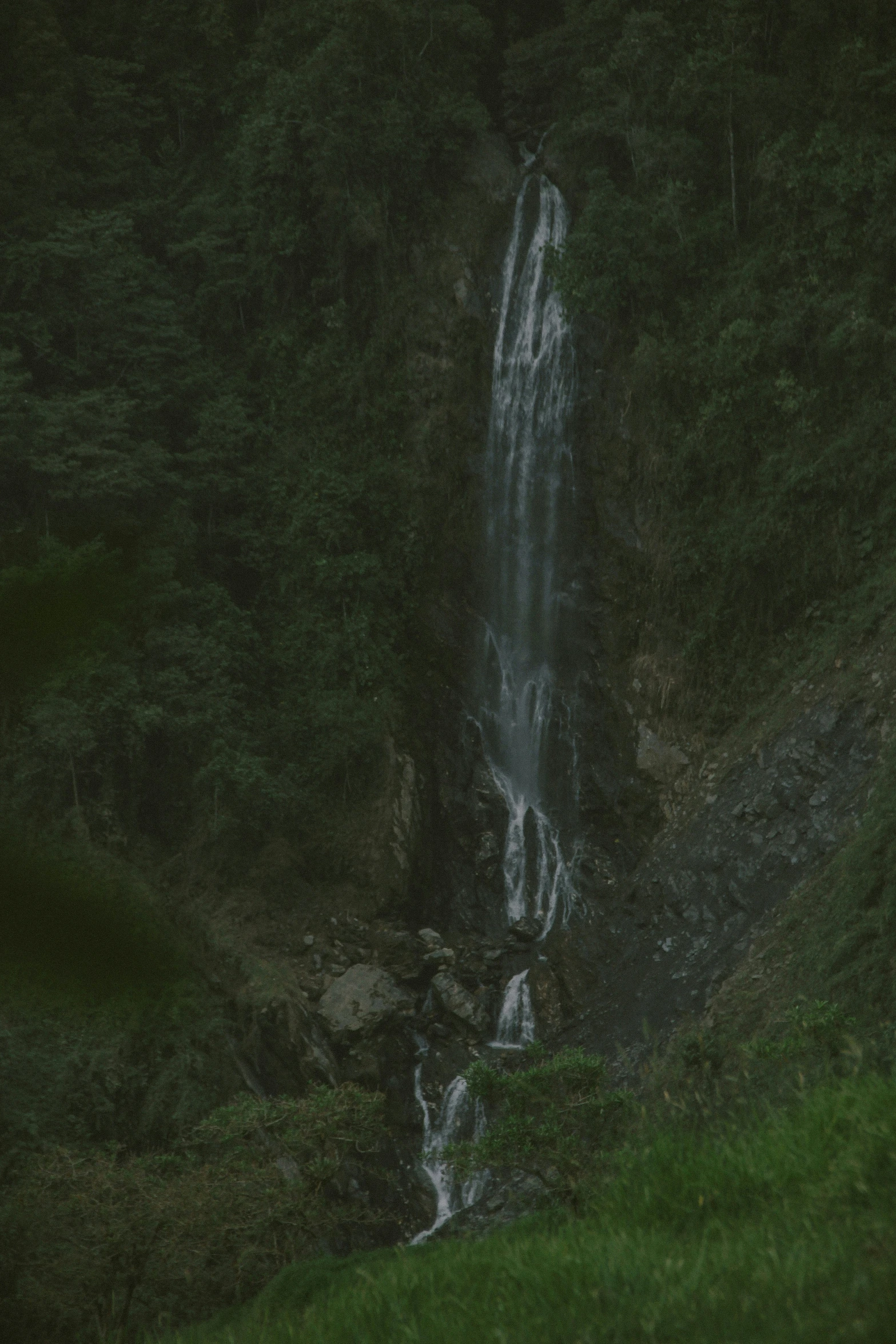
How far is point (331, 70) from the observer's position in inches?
701

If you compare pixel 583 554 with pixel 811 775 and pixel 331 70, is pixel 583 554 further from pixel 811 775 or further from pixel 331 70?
pixel 331 70

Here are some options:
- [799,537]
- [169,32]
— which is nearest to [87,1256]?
[799,537]

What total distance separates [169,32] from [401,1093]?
16.8 meters

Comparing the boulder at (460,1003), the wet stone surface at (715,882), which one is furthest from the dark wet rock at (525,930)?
the boulder at (460,1003)

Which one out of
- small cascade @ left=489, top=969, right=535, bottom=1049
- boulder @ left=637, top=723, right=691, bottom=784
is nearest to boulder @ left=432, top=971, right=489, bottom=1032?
small cascade @ left=489, top=969, right=535, bottom=1049

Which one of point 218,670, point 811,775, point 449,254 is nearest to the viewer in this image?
point 811,775

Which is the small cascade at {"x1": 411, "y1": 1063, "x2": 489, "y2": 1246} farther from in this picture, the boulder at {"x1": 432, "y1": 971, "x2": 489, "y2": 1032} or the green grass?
the green grass

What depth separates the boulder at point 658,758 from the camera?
51.4 feet

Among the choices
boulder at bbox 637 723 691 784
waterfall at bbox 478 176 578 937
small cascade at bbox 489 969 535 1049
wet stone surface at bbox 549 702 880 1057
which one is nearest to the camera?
wet stone surface at bbox 549 702 880 1057

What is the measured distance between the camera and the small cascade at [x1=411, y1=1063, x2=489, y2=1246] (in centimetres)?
1245

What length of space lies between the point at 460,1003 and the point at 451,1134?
1486 millimetres

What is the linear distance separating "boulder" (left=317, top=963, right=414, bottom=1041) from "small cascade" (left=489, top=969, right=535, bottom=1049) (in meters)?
1.06

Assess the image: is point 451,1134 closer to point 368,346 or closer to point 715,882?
point 715,882

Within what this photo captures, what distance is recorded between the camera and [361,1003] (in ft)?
45.6
